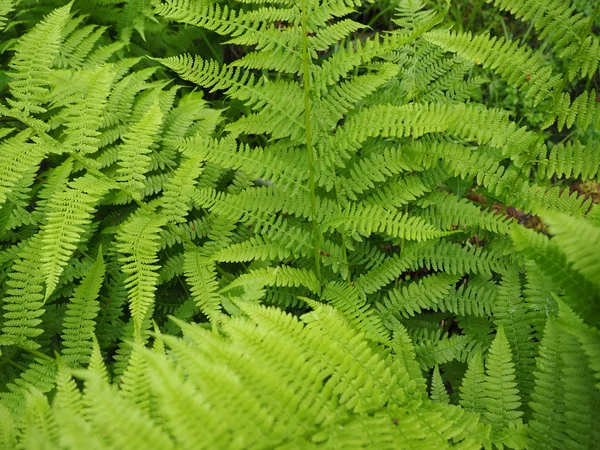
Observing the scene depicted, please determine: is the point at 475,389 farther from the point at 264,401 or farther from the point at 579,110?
the point at 579,110

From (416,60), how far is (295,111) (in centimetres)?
92

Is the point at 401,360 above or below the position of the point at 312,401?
below

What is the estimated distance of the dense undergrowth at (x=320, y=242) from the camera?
4.97 feet

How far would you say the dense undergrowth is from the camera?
4.97 feet

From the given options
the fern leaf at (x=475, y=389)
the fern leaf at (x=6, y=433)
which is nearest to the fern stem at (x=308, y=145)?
the fern leaf at (x=475, y=389)

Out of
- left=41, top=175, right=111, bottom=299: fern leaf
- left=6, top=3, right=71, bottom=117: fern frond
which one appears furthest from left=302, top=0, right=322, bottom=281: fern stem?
left=6, top=3, right=71, bottom=117: fern frond

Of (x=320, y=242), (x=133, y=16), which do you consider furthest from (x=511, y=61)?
(x=133, y=16)

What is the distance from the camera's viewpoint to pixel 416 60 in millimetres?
2713

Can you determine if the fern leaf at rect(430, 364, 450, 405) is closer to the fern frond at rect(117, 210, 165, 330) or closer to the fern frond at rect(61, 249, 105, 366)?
the fern frond at rect(117, 210, 165, 330)

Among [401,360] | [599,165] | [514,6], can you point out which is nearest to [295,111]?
[514,6]

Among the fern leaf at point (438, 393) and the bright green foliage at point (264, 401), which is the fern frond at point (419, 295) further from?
the bright green foliage at point (264, 401)

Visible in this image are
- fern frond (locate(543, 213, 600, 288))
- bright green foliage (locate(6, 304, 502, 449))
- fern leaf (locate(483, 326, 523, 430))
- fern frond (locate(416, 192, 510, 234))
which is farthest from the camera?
fern frond (locate(416, 192, 510, 234))

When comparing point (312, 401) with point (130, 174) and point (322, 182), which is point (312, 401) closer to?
point (322, 182)

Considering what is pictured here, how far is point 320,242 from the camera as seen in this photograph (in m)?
2.45
